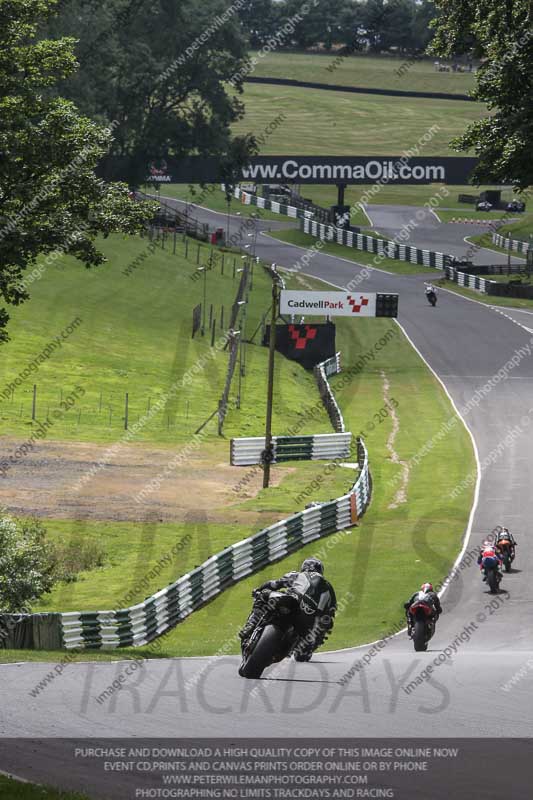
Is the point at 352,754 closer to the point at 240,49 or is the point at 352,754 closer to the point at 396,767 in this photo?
the point at 396,767

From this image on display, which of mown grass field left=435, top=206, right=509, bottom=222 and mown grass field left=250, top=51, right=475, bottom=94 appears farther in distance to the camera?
mown grass field left=250, top=51, right=475, bottom=94

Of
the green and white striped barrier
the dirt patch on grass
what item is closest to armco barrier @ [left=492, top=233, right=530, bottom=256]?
the dirt patch on grass

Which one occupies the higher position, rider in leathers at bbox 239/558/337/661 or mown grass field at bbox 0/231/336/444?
rider in leathers at bbox 239/558/337/661

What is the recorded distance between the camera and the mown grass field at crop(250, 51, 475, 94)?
158 m

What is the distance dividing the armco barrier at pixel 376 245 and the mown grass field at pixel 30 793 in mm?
78538

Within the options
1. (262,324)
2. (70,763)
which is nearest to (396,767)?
(70,763)

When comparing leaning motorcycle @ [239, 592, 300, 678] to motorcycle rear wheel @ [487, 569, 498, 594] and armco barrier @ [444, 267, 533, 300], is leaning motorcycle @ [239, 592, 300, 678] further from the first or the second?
armco barrier @ [444, 267, 533, 300]

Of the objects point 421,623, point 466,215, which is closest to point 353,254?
point 466,215

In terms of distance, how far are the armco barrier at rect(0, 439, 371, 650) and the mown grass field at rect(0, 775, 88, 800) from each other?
982 centimetres

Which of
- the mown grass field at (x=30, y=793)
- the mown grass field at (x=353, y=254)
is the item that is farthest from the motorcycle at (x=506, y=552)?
the mown grass field at (x=353, y=254)

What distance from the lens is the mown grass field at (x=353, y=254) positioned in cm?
8756

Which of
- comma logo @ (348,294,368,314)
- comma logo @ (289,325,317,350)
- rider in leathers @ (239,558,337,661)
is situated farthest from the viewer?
comma logo @ (289,325,317,350)

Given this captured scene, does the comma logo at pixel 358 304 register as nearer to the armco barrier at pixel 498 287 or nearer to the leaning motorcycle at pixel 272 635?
the armco barrier at pixel 498 287

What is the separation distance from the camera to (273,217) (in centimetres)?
10575
